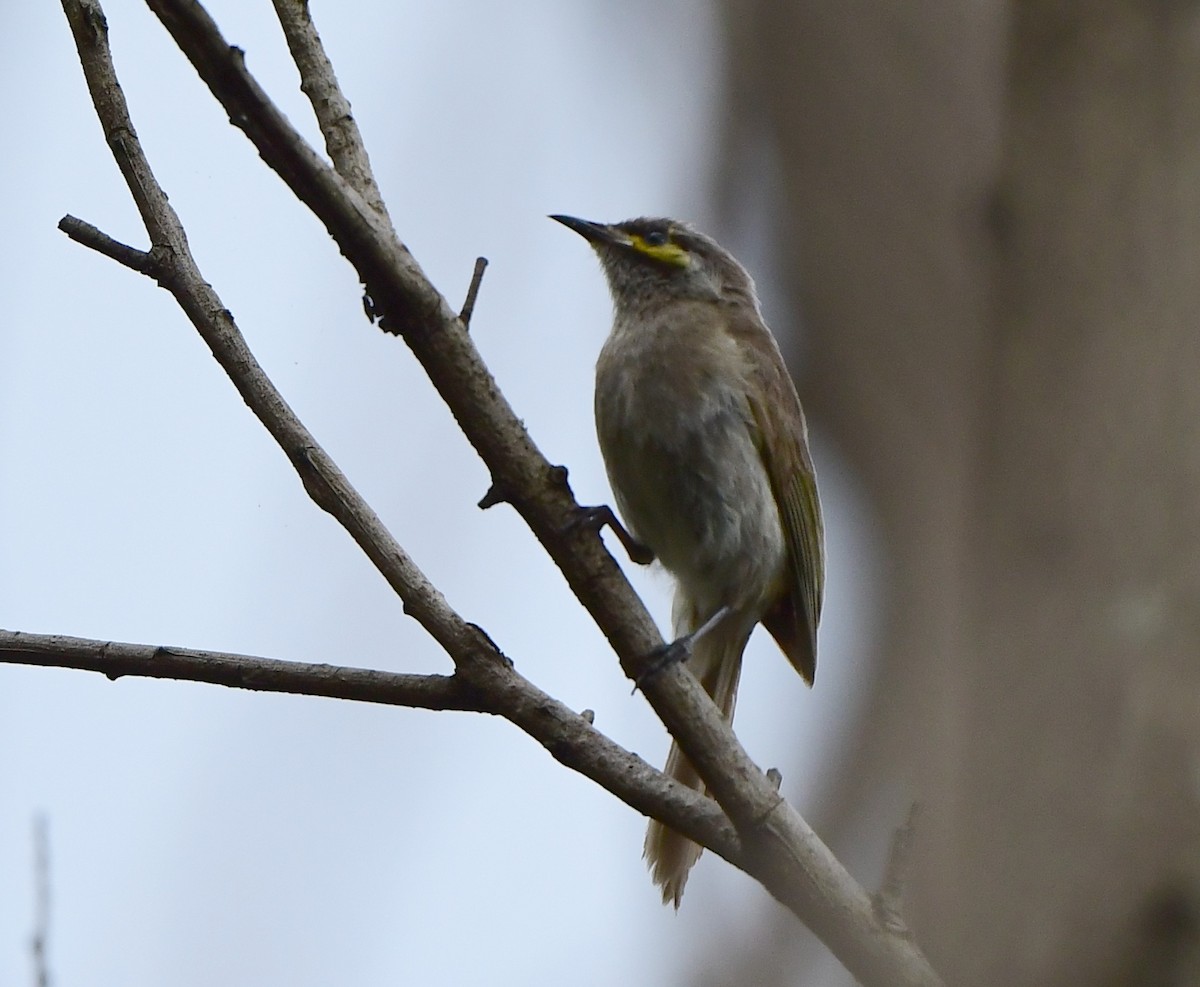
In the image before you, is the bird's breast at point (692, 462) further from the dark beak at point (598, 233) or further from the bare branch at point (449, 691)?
the bare branch at point (449, 691)

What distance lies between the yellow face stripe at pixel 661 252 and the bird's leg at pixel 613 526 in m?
0.92

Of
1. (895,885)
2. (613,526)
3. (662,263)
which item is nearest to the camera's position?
(895,885)

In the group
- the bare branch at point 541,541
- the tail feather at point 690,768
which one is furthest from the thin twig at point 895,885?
the tail feather at point 690,768

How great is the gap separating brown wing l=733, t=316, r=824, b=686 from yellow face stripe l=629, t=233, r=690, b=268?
0.96 ft

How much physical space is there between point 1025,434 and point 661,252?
168 cm

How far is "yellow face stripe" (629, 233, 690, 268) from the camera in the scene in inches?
168

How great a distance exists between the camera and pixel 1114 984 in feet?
7.82

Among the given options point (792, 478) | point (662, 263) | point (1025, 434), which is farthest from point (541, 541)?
point (662, 263)

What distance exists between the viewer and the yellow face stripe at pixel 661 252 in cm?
427

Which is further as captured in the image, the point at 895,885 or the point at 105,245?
the point at 105,245

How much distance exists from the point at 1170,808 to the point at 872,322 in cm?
136

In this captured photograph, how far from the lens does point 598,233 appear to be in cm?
428

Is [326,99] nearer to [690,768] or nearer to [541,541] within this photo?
[541,541]

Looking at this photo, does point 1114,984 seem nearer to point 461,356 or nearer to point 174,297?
point 461,356
